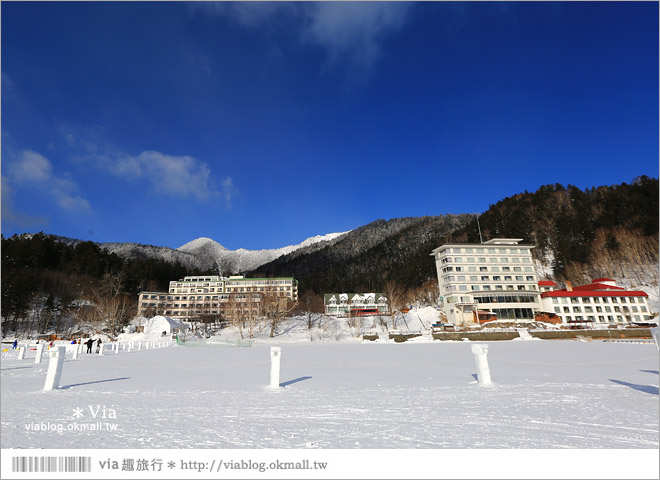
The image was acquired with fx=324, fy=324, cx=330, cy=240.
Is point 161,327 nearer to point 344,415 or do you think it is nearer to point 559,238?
point 344,415

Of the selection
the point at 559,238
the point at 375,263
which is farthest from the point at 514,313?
the point at 375,263

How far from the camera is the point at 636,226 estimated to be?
96312 millimetres

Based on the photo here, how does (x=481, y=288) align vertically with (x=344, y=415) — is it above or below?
above

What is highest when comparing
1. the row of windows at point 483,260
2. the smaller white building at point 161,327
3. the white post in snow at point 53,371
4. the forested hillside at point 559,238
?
the forested hillside at point 559,238

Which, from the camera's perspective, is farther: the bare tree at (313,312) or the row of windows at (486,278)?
the row of windows at (486,278)

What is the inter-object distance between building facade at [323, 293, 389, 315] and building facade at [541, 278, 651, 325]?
41.9 meters

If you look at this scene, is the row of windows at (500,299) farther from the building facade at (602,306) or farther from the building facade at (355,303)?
the building facade at (355,303)

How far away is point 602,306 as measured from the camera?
6725cm

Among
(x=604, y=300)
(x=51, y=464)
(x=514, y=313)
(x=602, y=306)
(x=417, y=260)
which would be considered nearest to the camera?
(x=51, y=464)

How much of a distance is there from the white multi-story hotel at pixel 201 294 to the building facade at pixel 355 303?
44.5ft

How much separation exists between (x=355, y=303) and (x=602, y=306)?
57090mm

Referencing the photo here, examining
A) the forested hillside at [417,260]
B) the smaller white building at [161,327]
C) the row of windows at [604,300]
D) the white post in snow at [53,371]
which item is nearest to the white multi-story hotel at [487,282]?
the row of windows at [604,300]

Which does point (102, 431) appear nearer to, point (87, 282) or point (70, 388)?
point (70, 388)

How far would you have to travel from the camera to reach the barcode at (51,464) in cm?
337
